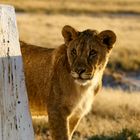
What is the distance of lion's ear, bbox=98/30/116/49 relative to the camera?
6.99 m

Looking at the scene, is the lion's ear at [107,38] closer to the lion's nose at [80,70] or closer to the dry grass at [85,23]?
the lion's nose at [80,70]

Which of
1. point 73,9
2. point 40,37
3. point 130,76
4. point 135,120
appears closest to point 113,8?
point 73,9

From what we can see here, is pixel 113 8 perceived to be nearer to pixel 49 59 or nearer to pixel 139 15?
pixel 139 15

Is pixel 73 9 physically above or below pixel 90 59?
below

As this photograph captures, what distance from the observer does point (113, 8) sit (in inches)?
1919

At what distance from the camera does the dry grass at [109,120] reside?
29.4 ft

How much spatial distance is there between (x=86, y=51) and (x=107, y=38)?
1.48ft

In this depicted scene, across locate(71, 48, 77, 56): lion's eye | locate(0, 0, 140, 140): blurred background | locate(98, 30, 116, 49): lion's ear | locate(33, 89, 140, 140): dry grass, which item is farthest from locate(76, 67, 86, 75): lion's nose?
locate(33, 89, 140, 140): dry grass

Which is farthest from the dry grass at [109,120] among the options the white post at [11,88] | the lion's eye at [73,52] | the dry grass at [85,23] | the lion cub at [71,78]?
the dry grass at [85,23]

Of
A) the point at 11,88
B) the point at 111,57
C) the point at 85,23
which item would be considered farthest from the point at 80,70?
the point at 85,23

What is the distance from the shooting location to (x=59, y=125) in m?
6.90

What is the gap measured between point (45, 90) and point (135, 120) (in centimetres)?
251

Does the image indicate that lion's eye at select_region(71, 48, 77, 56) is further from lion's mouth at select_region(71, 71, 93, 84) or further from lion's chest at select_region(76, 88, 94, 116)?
lion's chest at select_region(76, 88, 94, 116)

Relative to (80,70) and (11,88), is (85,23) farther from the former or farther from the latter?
(11,88)
